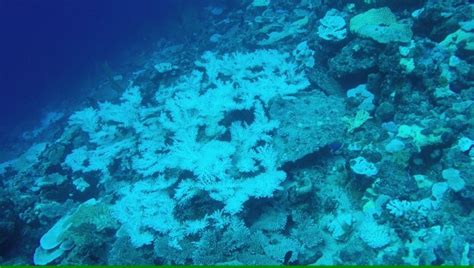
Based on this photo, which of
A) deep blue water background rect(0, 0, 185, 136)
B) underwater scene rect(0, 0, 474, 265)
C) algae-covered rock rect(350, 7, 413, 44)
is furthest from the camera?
deep blue water background rect(0, 0, 185, 136)

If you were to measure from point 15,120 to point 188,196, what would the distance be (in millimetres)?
23776

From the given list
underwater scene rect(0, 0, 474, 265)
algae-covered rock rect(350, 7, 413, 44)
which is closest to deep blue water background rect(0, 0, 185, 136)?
underwater scene rect(0, 0, 474, 265)

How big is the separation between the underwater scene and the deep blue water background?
50.9 ft

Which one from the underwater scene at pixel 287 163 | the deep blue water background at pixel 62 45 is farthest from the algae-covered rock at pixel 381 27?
the deep blue water background at pixel 62 45

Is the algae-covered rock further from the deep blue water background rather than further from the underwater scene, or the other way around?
the deep blue water background

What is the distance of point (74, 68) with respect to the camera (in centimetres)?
2606

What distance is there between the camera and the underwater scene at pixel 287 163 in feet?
14.5

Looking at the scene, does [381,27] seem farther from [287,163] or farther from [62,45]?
[62,45]

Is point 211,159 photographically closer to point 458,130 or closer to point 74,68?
point 458,130

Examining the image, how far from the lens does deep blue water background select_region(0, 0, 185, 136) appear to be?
23.4 m

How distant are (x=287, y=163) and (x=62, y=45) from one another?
31.8 metres

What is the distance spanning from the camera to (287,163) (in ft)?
17.5

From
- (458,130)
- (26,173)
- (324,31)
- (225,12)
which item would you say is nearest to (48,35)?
(225,12)

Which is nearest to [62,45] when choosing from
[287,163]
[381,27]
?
[381,27]
